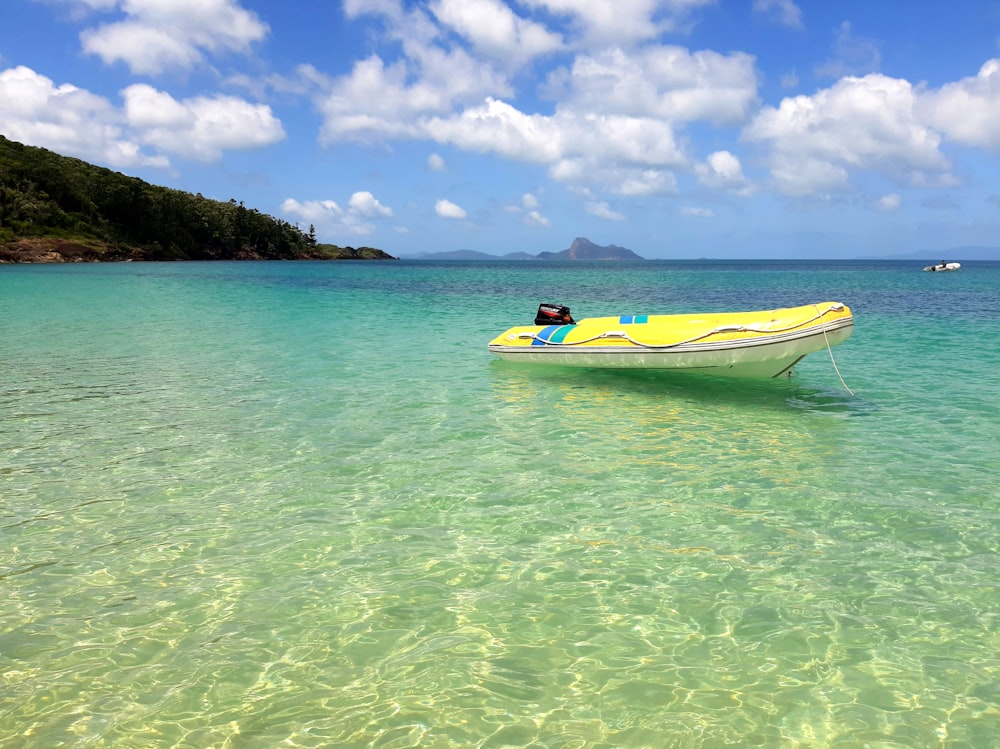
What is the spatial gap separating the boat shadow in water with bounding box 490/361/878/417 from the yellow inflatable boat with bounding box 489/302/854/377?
0.27 meters

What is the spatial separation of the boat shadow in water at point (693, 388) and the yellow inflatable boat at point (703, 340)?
274mm

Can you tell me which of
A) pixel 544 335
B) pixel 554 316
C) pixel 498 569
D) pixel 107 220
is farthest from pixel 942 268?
pixel 107 220

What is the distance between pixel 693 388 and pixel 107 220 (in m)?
119

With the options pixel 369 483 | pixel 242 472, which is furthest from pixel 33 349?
pixel 369 483

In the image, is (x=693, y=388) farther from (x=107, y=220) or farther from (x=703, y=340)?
(x=107, y=220)

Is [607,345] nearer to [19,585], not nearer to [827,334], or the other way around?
[827,334]

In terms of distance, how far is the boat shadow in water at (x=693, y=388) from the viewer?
1141 centimetres

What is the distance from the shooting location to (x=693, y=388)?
1255cm

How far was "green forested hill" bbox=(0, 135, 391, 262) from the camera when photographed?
88562 mm

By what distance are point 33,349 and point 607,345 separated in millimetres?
13525

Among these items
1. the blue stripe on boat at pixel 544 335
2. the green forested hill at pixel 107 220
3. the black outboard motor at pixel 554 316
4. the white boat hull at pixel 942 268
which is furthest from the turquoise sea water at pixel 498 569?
the green forested hill at pixel 107 220

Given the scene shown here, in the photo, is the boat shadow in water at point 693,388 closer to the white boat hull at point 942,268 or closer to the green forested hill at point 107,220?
the white boat hull at point 942,268

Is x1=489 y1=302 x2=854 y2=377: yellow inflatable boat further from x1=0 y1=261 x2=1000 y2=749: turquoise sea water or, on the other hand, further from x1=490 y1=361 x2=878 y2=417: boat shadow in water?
x1=0 y1=261 x2=1000 y2=749: turquoise sea water

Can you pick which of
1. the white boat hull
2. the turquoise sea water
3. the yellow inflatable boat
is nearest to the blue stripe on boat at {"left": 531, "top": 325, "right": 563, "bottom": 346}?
the yellow inflatable boat
